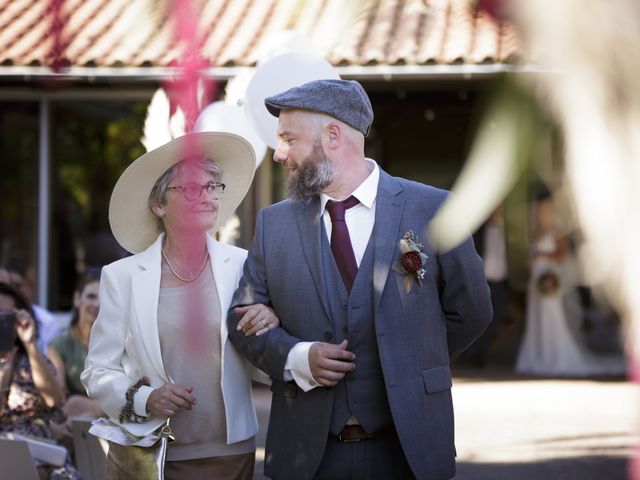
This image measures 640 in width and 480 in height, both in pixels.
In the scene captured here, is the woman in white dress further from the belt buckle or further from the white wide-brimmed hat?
the belt buckle

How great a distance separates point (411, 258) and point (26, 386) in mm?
2412

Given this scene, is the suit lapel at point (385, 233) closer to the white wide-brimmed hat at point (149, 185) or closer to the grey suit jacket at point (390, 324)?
→ the grey suit jacket at point (390, 324)

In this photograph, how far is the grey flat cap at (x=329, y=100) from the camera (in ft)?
8.22

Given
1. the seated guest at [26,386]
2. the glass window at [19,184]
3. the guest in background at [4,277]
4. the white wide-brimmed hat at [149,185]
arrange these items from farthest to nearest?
the glass window at [19,184], the guest in background at [4,277], the seated guest at [26,386], the white wide-brimmed hat at [149,185]

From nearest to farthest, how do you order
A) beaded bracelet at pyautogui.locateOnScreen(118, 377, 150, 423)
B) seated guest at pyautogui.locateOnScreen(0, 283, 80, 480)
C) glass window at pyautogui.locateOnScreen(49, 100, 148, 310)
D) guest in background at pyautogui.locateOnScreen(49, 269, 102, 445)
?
beaded bracelet at pyautogui.locateOnScreen(118, 377, 150, 423)
seated guest at pyautogui.locateOnScreen(0, 283, 80, 480)
guest in background at pyautogui.locateOnScreen(49, 269, 102, 445)
glass window at pyautogui.locateOnScreen(49, 100, 148, 310)

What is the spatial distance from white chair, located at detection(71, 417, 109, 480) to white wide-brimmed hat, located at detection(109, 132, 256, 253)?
1057 mm

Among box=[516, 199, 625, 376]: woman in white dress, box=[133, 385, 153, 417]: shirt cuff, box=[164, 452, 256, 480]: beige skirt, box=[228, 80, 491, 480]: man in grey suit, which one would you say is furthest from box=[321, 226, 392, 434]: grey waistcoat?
box=[516, 199, 625, 376]: woman in white dress

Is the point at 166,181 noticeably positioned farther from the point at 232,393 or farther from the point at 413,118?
the point at 413,118

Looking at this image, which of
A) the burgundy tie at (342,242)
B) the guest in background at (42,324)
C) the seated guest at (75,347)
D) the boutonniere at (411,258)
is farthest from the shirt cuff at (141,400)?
the seated guest at (75,347)

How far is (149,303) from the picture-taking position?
9.14 ft

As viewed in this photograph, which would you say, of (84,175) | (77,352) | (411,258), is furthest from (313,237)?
(84,175)

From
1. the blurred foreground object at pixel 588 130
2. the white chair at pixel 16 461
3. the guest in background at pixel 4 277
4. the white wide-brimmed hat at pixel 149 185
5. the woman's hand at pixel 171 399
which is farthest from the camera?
the guest in background at pixel 4 277

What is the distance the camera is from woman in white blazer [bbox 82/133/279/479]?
2732 millimetres

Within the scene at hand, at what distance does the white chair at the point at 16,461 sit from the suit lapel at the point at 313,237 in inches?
61.0
